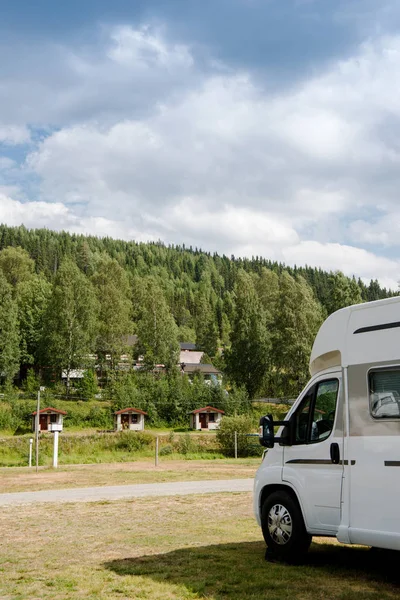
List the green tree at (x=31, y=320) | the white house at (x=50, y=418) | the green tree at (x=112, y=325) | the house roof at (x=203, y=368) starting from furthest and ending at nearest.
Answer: the house roof at (x=203, y=368), the green tree at (x=31, y=320), the green tree at (x=112, y=325), the white house at (x=50, y=418)

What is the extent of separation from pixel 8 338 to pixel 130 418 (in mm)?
21299

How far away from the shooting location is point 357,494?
25.1ft

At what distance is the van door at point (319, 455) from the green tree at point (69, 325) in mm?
67296

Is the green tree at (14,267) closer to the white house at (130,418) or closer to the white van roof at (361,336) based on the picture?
the white house at (130,418)

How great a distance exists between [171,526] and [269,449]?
4.60 meters

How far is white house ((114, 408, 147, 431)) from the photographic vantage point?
2505 inches

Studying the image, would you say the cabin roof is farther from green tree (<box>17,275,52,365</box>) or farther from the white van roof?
the white van roof

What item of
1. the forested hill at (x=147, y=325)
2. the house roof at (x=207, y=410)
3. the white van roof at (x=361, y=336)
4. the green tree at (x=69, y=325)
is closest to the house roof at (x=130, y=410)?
the house roof at (x=207, y=410)

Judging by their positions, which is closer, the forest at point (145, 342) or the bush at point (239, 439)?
the bush at point (239, 439)

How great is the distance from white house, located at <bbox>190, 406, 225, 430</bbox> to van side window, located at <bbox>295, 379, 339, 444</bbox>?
2308 inches

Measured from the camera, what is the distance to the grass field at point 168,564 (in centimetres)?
712

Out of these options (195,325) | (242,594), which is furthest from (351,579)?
(195,325)

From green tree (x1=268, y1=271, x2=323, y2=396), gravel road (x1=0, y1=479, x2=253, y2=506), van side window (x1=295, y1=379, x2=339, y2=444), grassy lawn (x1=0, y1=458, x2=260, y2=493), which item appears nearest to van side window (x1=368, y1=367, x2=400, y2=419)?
van side window (x1=295, y1=379, x2=339, y2=444)

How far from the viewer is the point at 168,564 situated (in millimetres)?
8750
